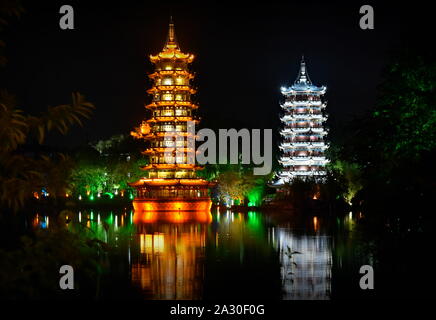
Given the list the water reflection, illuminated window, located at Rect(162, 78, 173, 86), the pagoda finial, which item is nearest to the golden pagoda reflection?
the water reflection

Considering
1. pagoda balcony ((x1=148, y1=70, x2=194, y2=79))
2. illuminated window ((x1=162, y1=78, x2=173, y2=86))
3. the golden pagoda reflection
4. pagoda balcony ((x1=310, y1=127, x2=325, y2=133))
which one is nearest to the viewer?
the golden pagoda reflection

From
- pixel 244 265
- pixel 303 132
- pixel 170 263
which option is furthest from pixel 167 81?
pixel 244 265

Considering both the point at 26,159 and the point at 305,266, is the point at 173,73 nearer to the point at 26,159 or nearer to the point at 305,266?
the point at 305,266

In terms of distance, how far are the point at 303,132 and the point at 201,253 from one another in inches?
2140

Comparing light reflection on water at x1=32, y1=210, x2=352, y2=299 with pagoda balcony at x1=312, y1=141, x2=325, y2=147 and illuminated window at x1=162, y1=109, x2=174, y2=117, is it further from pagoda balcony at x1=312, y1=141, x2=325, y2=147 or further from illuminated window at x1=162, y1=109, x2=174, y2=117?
pagoda balcony at x1=312, y1=141, x2=325, y2=147

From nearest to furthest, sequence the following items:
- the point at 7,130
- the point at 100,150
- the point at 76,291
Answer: the point at 7,130 → the point at 76,291 → the point at 100,150

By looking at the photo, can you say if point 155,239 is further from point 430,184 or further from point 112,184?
point 112,184

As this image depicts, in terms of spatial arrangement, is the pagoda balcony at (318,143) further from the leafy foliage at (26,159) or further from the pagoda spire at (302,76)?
the leafy foliage at (26,159)

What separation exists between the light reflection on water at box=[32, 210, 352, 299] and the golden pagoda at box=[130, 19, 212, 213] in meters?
19.8

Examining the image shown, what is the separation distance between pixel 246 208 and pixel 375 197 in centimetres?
4296

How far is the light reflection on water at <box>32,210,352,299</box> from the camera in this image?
1523 centimetres

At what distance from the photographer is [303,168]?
7631 cm

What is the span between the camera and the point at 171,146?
192 feet

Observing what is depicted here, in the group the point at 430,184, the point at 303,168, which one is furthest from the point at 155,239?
the point at 303,168
